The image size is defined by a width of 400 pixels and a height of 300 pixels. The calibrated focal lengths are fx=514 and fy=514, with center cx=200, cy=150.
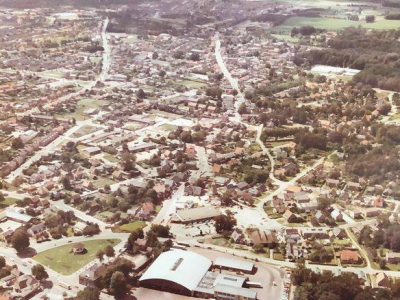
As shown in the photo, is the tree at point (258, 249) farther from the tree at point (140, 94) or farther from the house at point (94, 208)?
the tree at point (140, 94)

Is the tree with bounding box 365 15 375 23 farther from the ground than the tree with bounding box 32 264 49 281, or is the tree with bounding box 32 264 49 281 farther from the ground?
the tree with bounding box 365 15 375 23

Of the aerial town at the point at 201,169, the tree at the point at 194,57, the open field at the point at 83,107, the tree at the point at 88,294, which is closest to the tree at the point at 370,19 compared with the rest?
the aerial town at the point at 201,169

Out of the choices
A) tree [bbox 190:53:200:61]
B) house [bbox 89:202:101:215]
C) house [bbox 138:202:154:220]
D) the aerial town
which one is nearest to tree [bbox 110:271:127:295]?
the aerial town

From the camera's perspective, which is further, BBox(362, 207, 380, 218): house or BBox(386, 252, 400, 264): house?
BBox(362, 207, 380, 218): house

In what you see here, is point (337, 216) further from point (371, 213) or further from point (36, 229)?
point (36, 229)

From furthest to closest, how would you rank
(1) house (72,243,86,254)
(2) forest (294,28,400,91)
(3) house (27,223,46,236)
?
(2) forest (294,28,400,91), (3) house (27,223,46,236), (1) house (72,243,86,254)

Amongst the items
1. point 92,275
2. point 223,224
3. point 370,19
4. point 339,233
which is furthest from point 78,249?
point 370,19

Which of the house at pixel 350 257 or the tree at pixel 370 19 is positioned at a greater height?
the tree at pixel 370 19

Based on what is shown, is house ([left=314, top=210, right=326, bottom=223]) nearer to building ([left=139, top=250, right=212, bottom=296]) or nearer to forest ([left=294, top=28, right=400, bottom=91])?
building ([left=139, top=250, right=212, bottom=296])
